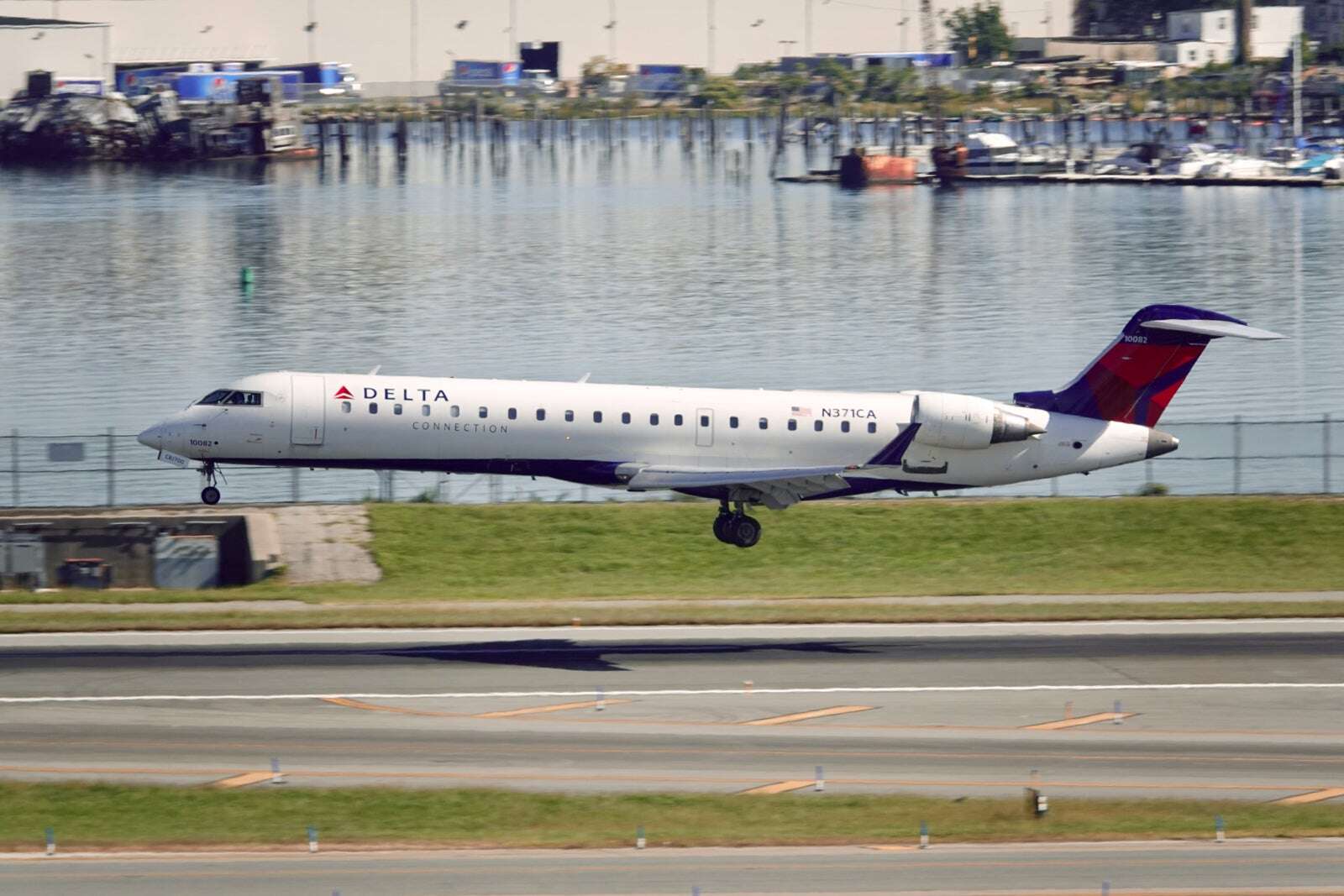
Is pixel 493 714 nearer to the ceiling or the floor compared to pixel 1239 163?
nearer to the floor

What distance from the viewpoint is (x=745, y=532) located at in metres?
47.2

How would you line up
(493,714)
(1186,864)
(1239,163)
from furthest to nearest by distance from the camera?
(1239,163) → (493,714) → (1186,864)

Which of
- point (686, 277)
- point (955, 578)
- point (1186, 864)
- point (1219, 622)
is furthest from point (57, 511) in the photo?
point (686, 277)

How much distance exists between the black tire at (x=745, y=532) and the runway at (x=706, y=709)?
580cm

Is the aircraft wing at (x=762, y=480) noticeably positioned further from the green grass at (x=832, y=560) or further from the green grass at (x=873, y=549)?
the green grass at (x=873, y=549)

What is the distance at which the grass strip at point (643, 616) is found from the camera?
41.3 meters

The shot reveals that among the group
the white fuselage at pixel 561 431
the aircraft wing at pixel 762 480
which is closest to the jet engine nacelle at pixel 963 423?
the white fuselage at pixel 561 431

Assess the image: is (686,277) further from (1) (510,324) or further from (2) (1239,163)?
(2) (1239,163)

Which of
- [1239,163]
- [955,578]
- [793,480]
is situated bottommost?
[955,578]

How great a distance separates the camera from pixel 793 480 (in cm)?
4422

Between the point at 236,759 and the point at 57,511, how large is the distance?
24624 millimetres

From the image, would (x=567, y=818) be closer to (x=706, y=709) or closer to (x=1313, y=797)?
(x=706, y=709)

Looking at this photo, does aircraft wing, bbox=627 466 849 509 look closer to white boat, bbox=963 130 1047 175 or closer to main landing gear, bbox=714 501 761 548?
main landing gear, bbox=714 501 761 548

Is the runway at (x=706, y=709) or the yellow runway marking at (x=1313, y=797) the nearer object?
the yellow runway marking at (x=1313, y=797)
